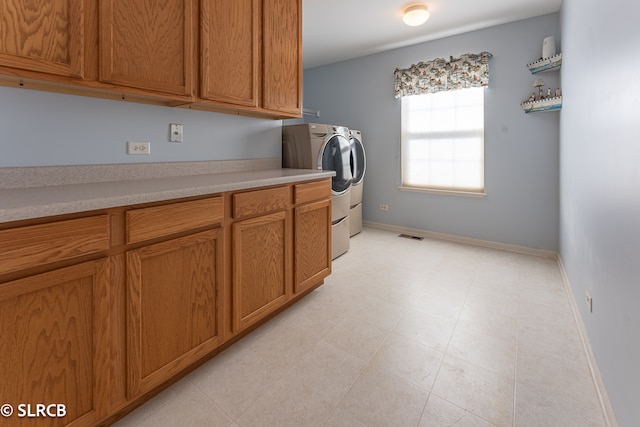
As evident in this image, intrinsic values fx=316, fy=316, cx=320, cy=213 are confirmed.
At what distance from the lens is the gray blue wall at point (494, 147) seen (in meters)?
3.35

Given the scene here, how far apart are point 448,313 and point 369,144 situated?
2995 mm

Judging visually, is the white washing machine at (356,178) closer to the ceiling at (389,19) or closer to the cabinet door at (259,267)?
the ceiling at (389,19)

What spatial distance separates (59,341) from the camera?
1032mm

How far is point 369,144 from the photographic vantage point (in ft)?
15.2

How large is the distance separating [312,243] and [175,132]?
3.76 feet

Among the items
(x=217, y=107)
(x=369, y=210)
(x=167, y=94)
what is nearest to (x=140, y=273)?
(x=167, y=94)

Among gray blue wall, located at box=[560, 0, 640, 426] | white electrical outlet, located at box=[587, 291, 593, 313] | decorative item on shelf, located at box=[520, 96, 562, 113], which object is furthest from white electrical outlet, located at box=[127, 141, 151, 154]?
decorative item on shelf, located at box=[520, 96, 562, 113]

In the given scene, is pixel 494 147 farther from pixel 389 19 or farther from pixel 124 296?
pixel 124 296

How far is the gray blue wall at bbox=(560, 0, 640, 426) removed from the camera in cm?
110

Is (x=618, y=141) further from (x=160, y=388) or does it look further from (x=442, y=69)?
(x=442, y=69)

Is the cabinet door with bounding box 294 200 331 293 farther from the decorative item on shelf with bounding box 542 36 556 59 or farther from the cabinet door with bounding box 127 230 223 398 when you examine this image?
the decorative item on shelf with bounding box 542 36 556 59

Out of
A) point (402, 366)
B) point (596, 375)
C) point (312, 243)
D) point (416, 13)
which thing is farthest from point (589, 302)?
point (416, 13)

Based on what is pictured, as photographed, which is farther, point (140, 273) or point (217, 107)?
point (217, 107)

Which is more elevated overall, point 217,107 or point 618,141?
point 217,107
